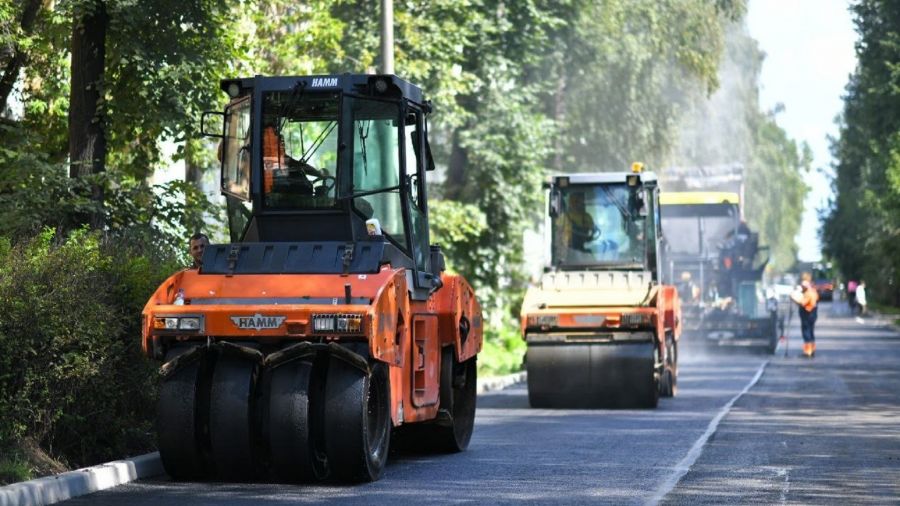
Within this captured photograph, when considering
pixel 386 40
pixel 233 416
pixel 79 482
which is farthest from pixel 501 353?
pixel 79 482

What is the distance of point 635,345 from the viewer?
68.0 ft

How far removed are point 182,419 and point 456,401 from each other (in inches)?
158

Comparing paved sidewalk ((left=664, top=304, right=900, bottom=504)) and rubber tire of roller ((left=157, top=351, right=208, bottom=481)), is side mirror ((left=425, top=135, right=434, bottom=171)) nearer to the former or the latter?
rubber tire of roller ((left=157, top=351, right=208, bottom=481))

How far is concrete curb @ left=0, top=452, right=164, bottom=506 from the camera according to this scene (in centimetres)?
1032

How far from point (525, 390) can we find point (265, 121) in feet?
43.2

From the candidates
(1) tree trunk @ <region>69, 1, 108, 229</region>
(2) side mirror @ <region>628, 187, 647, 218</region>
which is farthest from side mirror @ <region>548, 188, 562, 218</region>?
(1) tree trunk @ <region>69, 1, 108, 229</region>

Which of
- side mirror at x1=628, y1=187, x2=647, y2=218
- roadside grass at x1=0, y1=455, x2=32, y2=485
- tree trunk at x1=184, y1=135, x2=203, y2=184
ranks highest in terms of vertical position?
tree trunk at x1=184, y1=135, x2=203, y2=184

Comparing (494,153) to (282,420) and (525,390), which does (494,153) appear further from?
(282,420)

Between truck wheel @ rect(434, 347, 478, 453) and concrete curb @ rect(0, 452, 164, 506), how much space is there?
273 centimetres

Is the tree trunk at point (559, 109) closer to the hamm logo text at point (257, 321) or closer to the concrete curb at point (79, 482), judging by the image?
the concrete curb at point (79, 482)

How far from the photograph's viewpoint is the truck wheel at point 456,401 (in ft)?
46.5

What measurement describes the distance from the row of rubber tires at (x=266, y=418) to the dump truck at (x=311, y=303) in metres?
0.01

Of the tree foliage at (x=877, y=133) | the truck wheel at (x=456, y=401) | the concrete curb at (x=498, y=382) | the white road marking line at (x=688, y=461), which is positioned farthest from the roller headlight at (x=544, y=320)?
the tree foliage at (x=877, y=133)

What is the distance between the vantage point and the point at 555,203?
23.2 m
